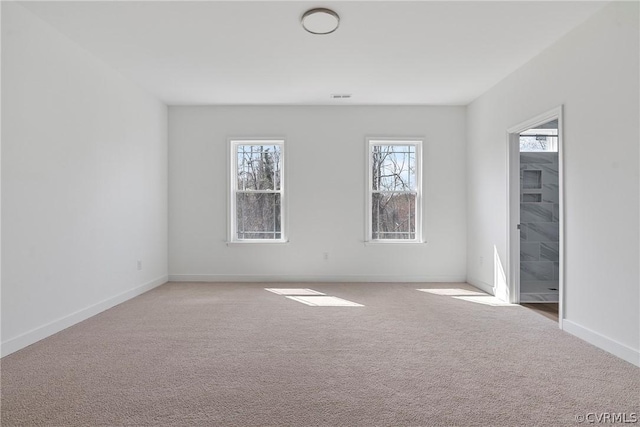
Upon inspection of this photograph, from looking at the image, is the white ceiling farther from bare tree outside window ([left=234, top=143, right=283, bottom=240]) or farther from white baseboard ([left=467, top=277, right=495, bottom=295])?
white baseboard ([left=467, top=277, right=495, bottom=295])

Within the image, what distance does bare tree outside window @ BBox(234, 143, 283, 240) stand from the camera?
5.30 m

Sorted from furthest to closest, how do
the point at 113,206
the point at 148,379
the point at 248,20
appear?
1. the point at 113,206
2. the point at 248,20
3. the point at 148,379

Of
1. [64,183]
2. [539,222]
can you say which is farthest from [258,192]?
[539,222]

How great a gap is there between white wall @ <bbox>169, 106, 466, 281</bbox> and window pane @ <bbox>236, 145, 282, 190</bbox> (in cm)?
23

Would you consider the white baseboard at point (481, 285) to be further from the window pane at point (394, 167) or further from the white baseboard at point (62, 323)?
the white baseboard at point (62, 323)

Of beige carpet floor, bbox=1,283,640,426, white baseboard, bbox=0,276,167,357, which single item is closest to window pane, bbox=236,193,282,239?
white baseboard, bbox=0,276,167,357

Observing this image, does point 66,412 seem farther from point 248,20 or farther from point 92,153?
point 248,20

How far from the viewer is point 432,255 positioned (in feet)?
17.1

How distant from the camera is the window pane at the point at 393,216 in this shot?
529 cm

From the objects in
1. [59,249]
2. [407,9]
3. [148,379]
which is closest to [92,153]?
[59,249]

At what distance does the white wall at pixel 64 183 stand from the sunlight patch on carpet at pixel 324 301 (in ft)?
6.83

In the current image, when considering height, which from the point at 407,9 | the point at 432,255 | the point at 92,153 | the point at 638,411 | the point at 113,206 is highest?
the point at 407,9

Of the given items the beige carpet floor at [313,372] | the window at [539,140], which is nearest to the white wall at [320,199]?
the window at [539,140]

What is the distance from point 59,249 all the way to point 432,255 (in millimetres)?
4543
